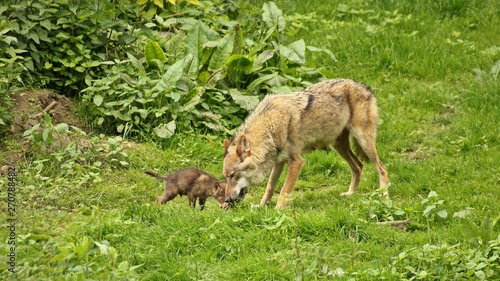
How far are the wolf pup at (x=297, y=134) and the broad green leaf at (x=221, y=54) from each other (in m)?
2.15

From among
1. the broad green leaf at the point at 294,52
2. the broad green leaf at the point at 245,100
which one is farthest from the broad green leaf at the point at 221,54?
the broad green leaf at the point at 294,52

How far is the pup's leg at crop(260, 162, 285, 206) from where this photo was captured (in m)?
9.75

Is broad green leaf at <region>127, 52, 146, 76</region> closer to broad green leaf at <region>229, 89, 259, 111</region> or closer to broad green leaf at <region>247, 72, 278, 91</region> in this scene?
broad green leaf at <region>229, 89, 259, 111</region>

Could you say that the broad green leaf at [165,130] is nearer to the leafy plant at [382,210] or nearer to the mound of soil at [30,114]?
the mound of soil at [30,114]

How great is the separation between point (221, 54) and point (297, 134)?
8.93 feet

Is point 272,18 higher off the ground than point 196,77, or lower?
higher

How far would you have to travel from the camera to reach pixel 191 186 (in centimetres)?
976

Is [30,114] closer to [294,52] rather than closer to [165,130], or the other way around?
[165,130]

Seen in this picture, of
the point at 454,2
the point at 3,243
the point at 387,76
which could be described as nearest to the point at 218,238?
the point at 3,243

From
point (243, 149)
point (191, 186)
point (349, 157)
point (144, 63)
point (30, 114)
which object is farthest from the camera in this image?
point (144, 63)

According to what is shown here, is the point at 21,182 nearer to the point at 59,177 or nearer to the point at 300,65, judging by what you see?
the point at 59,177

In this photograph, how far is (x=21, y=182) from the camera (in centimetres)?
966

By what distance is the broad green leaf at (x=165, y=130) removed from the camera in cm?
1105

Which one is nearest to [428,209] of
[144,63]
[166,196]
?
[166,196]
